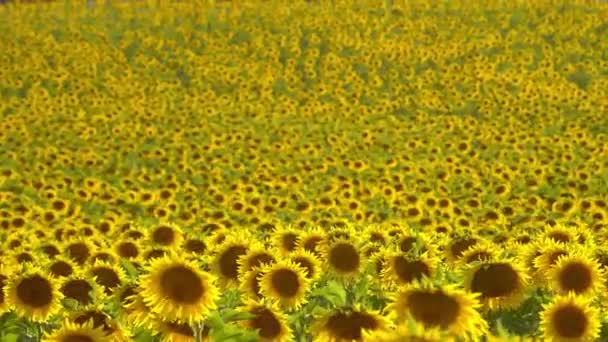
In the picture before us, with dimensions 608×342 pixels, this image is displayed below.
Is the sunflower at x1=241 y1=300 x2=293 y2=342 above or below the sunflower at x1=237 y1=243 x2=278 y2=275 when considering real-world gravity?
below

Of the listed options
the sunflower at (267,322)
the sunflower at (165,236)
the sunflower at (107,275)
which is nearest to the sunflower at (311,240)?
the sunflower at (107,275)

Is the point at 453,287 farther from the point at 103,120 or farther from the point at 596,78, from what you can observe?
the point at 596,78

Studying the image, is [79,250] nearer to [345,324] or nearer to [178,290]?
[178,290]

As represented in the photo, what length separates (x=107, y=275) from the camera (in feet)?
18.2

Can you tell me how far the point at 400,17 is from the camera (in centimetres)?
2948

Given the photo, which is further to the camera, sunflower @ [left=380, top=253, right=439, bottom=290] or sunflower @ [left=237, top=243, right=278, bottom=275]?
sunflower @ [left=237, top=243, right=278, bottom=275]

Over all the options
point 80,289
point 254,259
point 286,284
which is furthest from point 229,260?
point 80,289

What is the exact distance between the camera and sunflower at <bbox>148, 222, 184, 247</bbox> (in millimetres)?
7551

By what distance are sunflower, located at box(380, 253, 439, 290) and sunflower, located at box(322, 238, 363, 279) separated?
13.2 inches

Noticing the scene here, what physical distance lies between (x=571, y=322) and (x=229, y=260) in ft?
7.06

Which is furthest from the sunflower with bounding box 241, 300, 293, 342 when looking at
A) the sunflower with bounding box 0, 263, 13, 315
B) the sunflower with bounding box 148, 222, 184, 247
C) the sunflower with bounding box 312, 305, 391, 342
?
the sunflower with bounding box 148, 222, 184, 247

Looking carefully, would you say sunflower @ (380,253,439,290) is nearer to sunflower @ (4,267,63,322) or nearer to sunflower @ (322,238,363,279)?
sunflower @ (322,238,363,279)

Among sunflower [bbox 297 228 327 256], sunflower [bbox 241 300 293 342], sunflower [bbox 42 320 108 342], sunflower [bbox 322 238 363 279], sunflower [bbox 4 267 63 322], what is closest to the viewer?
sunflower [bbox 42 320 108 342]

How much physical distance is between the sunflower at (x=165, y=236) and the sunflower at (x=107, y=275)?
1.91 metres
